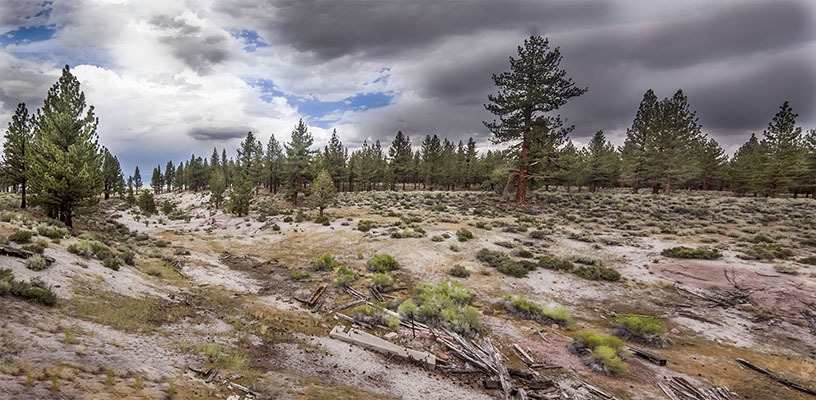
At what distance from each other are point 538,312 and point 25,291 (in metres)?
14.2

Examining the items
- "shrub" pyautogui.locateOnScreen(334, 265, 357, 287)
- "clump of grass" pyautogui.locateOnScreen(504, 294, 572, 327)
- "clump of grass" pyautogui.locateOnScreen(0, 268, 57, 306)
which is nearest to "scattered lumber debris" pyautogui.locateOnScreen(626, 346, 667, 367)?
"clump of grass" pyautogui.locateOnScreen(504, 294, 572, 327)

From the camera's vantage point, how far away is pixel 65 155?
55.9ft

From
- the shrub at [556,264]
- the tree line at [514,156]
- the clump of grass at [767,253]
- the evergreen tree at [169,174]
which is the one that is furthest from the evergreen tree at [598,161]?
the evergreen tree at [169,174]

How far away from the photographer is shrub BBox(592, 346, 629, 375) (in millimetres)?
6867

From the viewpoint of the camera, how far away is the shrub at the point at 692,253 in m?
14.6

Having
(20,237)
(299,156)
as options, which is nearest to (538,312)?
(20,237)

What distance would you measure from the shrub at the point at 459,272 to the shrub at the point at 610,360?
707cm

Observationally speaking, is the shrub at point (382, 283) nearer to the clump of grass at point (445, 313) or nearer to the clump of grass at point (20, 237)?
the clump of grass at point (445, 313)

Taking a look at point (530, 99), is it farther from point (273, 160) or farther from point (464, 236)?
point (273, 160)

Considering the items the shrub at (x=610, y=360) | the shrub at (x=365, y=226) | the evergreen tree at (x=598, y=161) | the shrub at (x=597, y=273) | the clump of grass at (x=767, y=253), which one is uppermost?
the evergreen tree at (x=598, y=161)

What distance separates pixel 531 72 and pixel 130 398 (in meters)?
35.9

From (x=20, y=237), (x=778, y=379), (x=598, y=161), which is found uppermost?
(x=598, y=161)

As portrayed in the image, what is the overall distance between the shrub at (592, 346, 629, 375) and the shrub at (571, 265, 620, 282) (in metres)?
7.32

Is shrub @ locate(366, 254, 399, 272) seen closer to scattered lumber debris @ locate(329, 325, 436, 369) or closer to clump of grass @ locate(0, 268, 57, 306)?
scattered lumber debris @ locate(329, 325, 436, 369)
